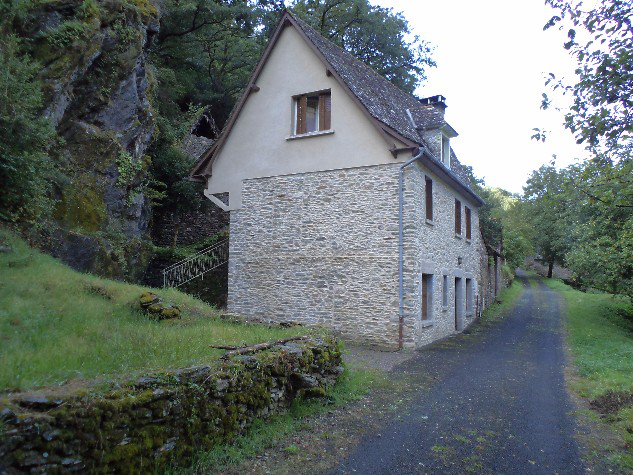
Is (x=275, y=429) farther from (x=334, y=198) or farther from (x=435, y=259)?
(x=435, y=259)

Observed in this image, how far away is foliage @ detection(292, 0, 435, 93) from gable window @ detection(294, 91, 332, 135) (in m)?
13.3

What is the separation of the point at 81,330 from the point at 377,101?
12058 mm

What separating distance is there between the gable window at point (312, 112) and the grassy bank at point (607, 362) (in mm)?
10017

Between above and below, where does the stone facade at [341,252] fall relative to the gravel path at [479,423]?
above

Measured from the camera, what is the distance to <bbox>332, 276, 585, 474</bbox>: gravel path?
5758 mm

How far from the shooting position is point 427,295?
51.4ft

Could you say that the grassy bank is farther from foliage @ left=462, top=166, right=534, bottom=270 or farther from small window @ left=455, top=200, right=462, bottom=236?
foliage @ left=462, top=166, right=534, bottom=270

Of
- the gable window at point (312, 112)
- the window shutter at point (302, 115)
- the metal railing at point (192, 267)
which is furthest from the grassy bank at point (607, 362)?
the metal railing at point (192, 267)

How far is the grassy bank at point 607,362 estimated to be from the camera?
7.50 m

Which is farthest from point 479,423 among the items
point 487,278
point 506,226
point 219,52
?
point 506,226

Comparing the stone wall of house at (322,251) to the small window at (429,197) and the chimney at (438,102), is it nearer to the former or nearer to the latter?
the small window at (429,197)

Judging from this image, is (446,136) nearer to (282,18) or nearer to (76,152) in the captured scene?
(282,18)

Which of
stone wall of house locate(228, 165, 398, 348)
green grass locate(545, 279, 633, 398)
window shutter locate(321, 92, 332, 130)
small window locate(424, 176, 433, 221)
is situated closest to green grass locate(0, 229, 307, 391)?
stone wall of house locate(228, 165, 398, 348)

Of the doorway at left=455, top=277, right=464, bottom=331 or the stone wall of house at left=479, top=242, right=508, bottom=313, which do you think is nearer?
the doorway at left=455, top=277, right=464, bottom=331
